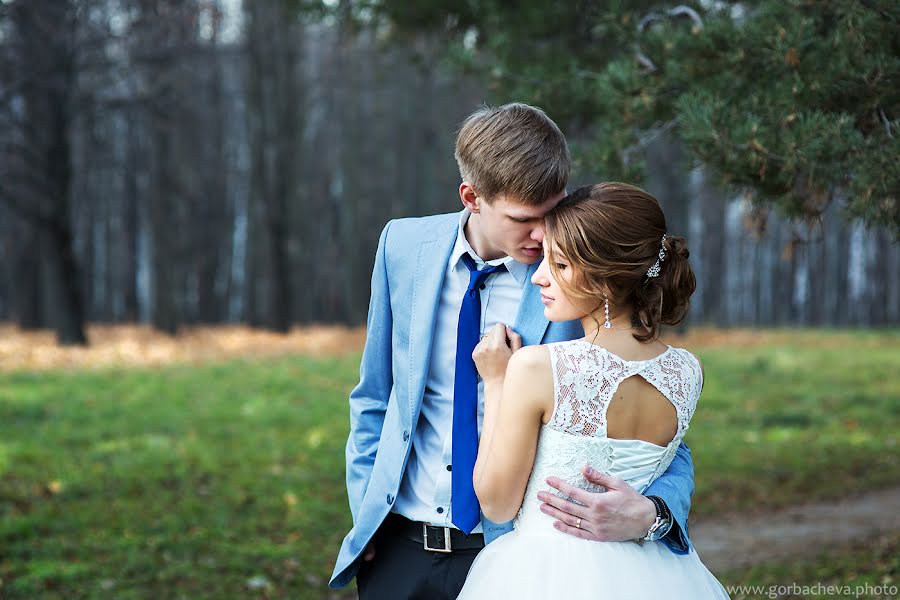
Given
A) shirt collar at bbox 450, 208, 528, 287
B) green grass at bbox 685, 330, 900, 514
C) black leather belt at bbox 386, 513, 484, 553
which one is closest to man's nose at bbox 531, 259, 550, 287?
shirt collar at bbox 450, 208, 528, 287

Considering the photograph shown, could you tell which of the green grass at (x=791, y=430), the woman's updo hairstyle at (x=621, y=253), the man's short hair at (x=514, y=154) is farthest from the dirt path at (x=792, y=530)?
the man's short hair at (x=514, y=154)

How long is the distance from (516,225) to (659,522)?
884mm

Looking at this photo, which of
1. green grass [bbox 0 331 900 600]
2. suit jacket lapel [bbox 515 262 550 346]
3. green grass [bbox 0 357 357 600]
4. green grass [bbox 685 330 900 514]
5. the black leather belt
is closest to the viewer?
suit jacket lapel [bbox 515 262 550 346]

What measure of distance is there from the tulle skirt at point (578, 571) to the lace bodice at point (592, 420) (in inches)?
2.6

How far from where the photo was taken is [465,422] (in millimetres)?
2654

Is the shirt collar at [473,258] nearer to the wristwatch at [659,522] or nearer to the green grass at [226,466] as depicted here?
the wristwatch at [659,522]

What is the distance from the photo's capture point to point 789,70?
12.6 feet

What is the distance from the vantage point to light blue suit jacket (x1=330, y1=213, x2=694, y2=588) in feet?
8.72

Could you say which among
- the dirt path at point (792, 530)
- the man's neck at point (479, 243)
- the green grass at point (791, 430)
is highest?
the man's neck at point (479, 243)

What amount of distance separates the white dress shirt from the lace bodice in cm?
36

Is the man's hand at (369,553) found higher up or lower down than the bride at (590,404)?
lower down

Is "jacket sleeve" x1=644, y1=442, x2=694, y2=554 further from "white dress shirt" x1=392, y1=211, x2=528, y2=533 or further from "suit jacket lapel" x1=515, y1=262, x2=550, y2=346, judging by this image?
"white dress shirt" x1=392, y1=211, x2=528, y2=533

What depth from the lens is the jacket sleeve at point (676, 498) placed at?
8.21ft

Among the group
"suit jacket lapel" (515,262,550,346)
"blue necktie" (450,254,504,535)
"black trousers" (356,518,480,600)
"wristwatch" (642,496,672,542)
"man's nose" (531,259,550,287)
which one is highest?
"man's nose" (531,259,550,287)
